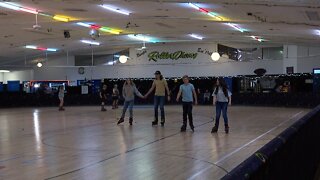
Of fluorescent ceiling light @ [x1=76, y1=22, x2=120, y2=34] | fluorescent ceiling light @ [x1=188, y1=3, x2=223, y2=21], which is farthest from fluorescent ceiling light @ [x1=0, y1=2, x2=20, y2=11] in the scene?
fluorescent ceiling light @ [x1=188, y1=3, x2=223, y2=21]

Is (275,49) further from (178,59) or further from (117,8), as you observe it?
(117,8)

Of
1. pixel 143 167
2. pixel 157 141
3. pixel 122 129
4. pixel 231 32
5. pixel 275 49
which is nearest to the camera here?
pixel 143 167

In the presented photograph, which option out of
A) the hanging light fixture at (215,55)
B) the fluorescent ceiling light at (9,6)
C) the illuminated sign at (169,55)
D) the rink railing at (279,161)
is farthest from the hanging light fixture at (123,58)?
the rink railing at (279,161)

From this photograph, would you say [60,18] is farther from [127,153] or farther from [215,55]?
[215,55]

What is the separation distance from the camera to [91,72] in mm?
33406

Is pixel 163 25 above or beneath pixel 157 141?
above

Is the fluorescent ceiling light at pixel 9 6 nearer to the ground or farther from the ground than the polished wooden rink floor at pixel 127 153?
farther from the ground

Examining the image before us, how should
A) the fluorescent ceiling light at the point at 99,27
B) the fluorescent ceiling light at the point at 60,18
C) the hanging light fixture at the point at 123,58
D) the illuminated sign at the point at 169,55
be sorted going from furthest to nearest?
the illuminated sign at the point at 169,55 < the hanging light fixture at the point at 123,58 < the fluorescent ceiling light at the point at 99,27 < the fluorescent ceiling light at the point at 60,18

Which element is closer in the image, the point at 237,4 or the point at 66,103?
the point at 237,4

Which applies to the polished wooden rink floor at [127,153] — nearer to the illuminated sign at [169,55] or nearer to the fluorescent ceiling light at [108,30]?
the fluorescent ceiling light at [108,30]

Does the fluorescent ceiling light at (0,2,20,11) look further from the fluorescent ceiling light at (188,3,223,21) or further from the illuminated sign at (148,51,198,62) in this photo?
the illuminated sign at (148,51,198,62)

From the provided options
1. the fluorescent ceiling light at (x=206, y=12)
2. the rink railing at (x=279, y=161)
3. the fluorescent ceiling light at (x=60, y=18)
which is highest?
the fluorescent ceiling light at (x=60, y=18)

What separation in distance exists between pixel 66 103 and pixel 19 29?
12329mm

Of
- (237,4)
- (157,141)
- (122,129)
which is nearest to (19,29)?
(122,129)
